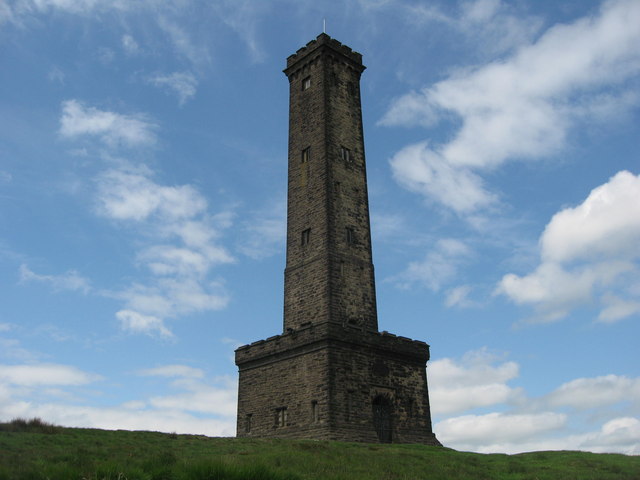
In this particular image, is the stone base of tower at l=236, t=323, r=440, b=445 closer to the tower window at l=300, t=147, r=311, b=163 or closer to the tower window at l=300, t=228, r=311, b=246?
the tower window at l=300, t=228, r=311, b=246

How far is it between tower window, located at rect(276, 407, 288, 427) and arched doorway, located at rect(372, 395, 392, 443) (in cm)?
433

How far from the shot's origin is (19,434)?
62.4 ft

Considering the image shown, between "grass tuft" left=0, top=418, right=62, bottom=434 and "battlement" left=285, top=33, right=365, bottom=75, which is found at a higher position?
"battlement" left=285, top=33, right=365, bottom=75

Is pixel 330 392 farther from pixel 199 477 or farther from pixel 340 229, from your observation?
pixel 199 477

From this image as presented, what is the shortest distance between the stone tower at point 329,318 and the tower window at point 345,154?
0.22 feet

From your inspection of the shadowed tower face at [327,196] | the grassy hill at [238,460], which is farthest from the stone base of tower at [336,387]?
the grassy hill at [238,460]

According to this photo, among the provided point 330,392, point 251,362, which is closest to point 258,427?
point 251,362

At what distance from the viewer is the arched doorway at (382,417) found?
29609 millimetres

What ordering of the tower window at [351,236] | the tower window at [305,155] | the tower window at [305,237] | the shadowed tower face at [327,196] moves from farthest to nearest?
the tower window at [305,155], the tower window at [305,237], the tower window at [351,236], the shadowed tower face at [327,196]

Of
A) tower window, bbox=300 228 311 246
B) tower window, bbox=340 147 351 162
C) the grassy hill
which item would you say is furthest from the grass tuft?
tower window, bbox=340 147 351 162

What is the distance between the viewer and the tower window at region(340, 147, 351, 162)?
3638 centimetres

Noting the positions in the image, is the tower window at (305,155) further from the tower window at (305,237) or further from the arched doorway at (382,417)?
the arched doorway at (382,417)

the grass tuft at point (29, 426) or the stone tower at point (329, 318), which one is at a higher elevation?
the stone tower at point (329, 318)

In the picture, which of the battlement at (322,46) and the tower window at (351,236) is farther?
the battlement at (322,46)
